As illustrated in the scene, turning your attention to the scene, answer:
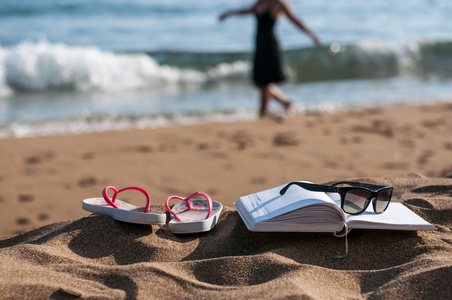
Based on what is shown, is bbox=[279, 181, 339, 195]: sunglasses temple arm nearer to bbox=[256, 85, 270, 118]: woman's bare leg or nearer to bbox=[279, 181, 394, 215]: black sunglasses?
bbox=[279, 181, 394, 215]: black sunglasses

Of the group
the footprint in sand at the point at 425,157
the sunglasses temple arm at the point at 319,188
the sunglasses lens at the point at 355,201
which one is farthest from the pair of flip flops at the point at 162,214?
the footprint in sand at the point at 425,157

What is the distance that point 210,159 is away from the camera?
4.94 meters

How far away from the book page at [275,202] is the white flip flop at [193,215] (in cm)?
13

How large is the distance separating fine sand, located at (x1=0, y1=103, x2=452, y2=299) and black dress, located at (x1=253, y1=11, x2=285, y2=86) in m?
1.35

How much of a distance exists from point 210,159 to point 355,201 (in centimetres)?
292

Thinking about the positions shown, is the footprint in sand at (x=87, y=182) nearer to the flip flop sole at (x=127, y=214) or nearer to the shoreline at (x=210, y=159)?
the shoreline at (x=210, y=159)

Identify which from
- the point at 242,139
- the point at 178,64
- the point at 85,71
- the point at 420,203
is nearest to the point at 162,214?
the point at 420,203

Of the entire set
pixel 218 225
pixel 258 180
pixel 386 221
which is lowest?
pixel 258 180

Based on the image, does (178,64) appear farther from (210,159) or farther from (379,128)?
(210,159)

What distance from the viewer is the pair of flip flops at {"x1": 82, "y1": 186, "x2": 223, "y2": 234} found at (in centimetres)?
219

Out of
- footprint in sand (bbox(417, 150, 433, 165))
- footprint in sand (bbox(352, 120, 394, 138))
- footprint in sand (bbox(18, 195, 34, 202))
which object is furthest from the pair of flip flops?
footprint in sand (bbox(352, 120, 394, 138))

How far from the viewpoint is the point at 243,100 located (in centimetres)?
882

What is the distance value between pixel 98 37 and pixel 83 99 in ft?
18.2

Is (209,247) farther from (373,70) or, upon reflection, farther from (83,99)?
(373,70)
